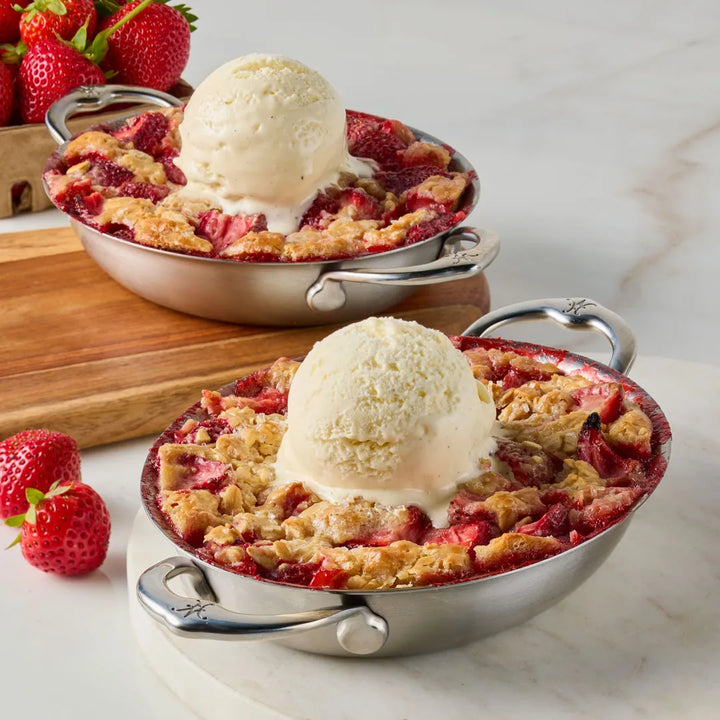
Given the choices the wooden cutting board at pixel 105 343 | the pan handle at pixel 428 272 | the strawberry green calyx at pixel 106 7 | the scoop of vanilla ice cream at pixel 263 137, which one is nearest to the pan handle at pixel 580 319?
the pan handle at pixel 428 272

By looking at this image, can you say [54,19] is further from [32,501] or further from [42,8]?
[32,501]

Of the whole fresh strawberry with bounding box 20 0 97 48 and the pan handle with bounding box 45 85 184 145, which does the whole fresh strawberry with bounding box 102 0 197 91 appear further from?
the pan handle with bounding box 45 85 184 145

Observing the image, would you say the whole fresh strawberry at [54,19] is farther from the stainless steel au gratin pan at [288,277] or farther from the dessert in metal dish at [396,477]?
the dessert in metal dish at [396,477]

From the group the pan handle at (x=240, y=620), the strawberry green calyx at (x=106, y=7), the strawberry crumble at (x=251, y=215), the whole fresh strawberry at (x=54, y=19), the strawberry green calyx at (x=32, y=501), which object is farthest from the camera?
the strawberry green calyx at (x=106, y=7)

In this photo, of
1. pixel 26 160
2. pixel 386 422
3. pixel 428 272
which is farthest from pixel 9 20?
pixel 386 422

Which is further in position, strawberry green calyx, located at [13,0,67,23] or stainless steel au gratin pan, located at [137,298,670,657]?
strawberry green calyx, located at [13,0,67,23]

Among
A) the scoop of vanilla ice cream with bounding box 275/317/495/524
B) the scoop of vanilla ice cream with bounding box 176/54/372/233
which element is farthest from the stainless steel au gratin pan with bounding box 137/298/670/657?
the scoop of vanilla ice cream with bounding box 176/54/372/233

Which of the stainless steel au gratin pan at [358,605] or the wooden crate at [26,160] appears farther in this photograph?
the wooden crate at [26,160]

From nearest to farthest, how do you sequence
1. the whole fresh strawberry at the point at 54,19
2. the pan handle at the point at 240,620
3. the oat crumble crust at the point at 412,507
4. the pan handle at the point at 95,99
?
the pan handle at the point at 240,620 < the oat crumble crust at the point at 412,507 < the pan handle at the point at 95,99 < the whole fresh strawberry at the point at 54,19
